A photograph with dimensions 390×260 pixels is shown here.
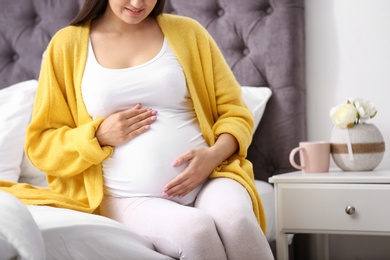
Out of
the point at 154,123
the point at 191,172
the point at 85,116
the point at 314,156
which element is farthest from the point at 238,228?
the point at 314,156

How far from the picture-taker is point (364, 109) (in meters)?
2.03

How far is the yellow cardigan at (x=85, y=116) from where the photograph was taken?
1637 mm

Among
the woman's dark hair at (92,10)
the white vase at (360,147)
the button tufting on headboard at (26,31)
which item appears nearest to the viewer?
the woman's dark hair at (92,10)

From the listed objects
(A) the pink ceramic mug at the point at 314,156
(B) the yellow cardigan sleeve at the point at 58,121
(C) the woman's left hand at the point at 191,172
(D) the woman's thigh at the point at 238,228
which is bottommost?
(A) the pink ceramic mug at the point at 314,156

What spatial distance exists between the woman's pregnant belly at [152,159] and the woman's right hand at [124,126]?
0.02 m

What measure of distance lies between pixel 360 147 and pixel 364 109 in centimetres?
12

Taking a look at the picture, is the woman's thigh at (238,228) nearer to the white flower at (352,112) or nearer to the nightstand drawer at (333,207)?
the nightstand drawer at (333,207)

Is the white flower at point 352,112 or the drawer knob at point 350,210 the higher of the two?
the white flower at point 352,112

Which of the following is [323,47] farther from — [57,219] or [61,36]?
[57,219]

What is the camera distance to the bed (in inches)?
83.8

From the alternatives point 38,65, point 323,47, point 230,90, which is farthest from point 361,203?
point 38,65

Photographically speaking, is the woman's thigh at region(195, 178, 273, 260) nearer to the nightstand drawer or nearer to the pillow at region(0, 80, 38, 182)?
the nightstand drawer

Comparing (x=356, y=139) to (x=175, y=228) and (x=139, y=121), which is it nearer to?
(x=139, y=121)

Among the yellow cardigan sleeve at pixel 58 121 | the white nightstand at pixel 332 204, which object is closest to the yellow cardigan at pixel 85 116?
the yellow cardigan sleeve at pixel 58 121
